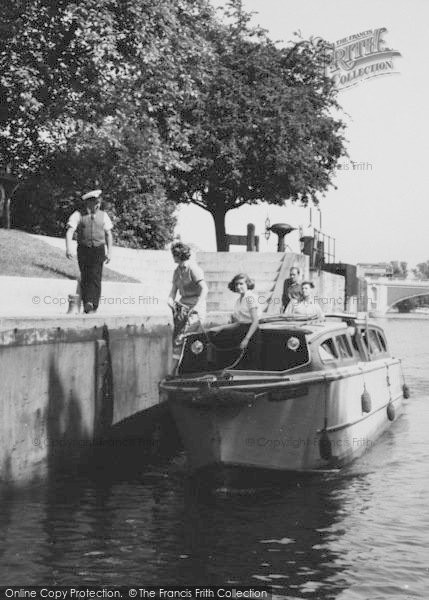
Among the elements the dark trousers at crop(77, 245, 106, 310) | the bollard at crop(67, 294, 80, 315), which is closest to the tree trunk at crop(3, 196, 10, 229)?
the bollard at crop(67, 294, 80, 315)

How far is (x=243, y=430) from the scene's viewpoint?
13.6m

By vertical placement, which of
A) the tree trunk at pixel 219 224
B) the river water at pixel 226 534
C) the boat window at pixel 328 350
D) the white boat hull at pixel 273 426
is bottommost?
the river water at pixel 226 534

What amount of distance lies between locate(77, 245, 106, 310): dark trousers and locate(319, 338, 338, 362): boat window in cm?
387

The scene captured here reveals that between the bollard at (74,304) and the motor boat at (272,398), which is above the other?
the bollard at (74,304)

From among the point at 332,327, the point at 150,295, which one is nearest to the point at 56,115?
the point at 150,295

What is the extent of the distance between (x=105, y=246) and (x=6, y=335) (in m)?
4.13

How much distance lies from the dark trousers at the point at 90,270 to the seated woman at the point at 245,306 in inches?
96.9

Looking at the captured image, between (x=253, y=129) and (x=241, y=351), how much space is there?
3809 centimetres

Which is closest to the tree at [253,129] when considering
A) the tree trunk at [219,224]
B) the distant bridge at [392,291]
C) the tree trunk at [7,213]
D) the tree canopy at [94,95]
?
the tree trunk at [219,224]

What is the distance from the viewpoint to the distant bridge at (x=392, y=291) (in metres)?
129

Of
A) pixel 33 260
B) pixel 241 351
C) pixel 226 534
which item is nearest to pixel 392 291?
pixel 33 260

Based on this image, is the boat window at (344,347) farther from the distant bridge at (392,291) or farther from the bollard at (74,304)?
the distant bridge at (392,291)

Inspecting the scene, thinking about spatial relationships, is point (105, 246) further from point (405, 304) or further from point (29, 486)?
point (405, 304)

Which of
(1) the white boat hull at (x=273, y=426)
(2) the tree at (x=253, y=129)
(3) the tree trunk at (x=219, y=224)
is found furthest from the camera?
(3) the tree trunk at (x=219, y=224)
